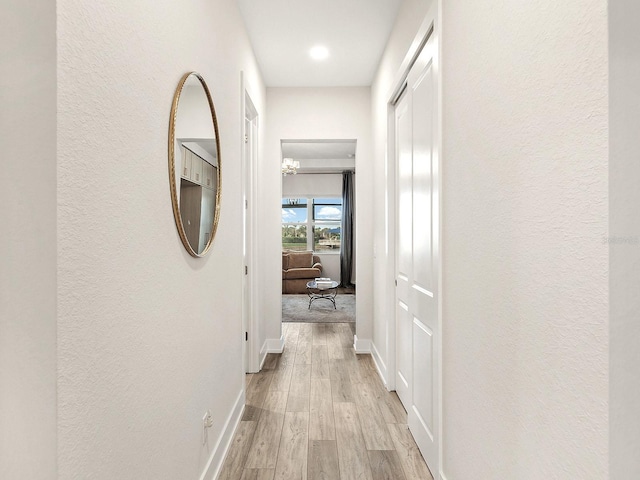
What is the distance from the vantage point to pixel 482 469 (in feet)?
4.45

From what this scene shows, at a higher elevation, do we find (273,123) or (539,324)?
(273,123)

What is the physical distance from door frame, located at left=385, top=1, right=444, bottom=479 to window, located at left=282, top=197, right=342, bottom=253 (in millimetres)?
6196

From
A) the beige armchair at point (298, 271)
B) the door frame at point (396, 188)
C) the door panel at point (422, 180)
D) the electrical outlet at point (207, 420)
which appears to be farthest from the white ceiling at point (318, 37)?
the beige armchair at point (298, 271)

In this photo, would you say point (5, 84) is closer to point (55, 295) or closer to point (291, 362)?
point (55, 295)

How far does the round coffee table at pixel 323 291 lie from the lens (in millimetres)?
6180

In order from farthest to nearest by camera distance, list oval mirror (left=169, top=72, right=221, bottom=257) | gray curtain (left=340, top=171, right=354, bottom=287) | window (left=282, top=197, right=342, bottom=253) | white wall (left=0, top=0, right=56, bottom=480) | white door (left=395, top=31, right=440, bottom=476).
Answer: window (left=282, top=197, right=342, bottom=253), gray curtain (left=340, top=171, right=354, bottom=287), white door (left=395, top=31, right=440, bottom=476), oval mirror (left=169, top=72, right=221, bottom=257), white wall (left=0, top=0, right=56, bottom=480)

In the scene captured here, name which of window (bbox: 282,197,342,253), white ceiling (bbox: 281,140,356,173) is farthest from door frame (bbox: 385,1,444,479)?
window (bbox: 282,197,342,253)

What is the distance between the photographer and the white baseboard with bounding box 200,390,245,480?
6.08ft

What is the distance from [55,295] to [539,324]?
1.10 meters

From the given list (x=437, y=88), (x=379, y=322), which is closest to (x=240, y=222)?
(x=437, y=88)

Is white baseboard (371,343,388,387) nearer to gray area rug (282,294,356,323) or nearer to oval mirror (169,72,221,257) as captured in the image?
gray area rug (282,294,356,323)

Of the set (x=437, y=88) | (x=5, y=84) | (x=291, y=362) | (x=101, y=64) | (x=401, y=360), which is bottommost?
(x=291, y=362)

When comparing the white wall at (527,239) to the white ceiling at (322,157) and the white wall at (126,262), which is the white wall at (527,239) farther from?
the white ceiling at (322,157)

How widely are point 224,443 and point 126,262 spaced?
148cm
